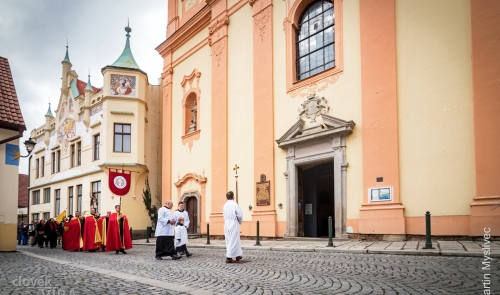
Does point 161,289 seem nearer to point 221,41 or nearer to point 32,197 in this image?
point 221,41

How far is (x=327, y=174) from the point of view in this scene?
1745cm

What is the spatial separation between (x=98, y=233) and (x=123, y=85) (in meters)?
13.2

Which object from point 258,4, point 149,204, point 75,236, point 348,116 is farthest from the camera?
point 149,204

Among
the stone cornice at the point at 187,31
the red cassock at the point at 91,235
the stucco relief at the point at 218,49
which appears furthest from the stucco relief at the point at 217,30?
the red cassock at the point at 91,235

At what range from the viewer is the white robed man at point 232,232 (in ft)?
31.9

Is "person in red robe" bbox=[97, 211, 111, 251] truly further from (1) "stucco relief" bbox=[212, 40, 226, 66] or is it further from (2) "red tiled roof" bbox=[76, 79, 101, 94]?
(2) "red tiled roof" bbox=[76, 79, 101, 94]

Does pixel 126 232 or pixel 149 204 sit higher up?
pixel 149 204

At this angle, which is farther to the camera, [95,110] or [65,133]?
[65,133]

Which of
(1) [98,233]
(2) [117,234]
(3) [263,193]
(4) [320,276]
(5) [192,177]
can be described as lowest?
(1) [98,233]

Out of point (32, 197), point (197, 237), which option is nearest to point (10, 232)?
point (197, 237)

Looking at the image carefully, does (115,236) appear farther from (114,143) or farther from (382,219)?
(114,143)

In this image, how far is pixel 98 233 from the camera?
53.0 ft

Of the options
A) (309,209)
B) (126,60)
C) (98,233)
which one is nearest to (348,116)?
(309,209)

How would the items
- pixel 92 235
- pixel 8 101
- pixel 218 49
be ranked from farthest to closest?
pixel 218 49, pixel 92 235, pixel 8 101
